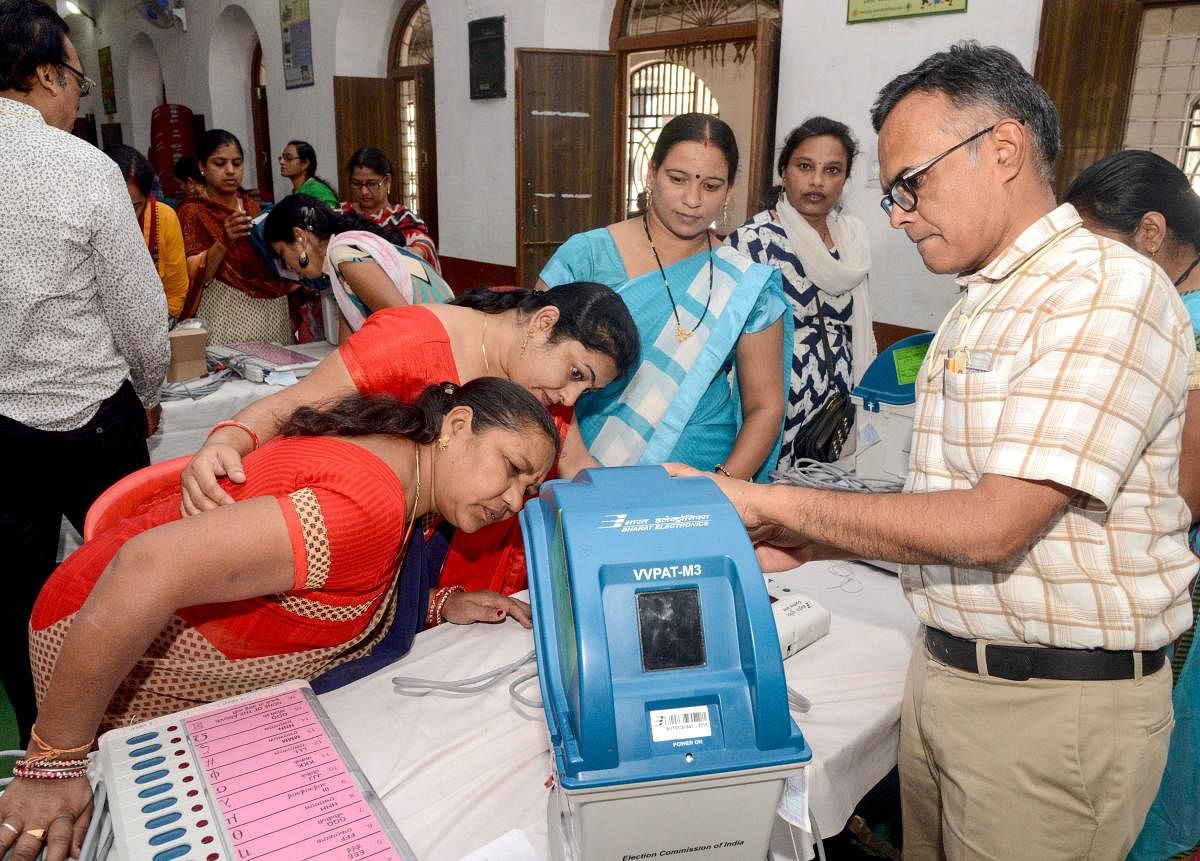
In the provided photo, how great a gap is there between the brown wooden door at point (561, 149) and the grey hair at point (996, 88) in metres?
4.30

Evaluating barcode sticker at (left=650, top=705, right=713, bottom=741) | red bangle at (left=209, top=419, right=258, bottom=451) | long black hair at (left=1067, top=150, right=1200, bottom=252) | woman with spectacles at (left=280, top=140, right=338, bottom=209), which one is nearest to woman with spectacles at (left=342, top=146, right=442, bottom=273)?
woman with spectacles at (left=280, top=140, right=338, bottom=209)

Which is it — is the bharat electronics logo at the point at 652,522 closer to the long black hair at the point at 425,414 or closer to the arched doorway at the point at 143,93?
the long black hair at the point at 425,414

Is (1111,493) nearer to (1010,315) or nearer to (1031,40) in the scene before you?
(1010,315)

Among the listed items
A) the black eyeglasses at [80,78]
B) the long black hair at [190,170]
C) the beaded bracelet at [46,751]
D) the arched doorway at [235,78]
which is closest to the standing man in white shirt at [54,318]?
the black eyeglasses at [80,78]

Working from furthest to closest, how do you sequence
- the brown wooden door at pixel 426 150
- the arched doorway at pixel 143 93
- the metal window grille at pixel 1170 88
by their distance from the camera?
the arched doorway at pixel 143 93 → the brown wooden door at pixel 426 150 → the metal window grille at pixel 1170 88

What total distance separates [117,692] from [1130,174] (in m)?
1.73

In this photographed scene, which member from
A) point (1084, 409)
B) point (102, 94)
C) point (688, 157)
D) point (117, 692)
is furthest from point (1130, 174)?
point (102, 94)

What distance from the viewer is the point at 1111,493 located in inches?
30.3

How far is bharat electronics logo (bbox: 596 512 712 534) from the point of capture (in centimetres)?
69

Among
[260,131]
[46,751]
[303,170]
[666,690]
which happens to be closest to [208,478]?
[46,751]

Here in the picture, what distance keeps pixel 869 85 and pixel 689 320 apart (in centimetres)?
228

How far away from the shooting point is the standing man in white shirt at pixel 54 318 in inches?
58.5

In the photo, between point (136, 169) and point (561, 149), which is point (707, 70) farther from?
point (136, 169)

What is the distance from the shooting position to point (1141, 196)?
142cm
